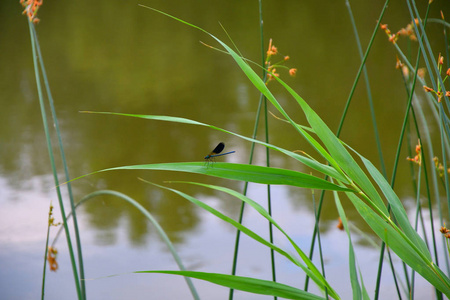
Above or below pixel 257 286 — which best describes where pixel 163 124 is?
above

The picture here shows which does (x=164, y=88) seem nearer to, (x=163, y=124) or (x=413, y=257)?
(x=163, y=124)

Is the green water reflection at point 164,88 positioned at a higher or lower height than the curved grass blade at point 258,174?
higher

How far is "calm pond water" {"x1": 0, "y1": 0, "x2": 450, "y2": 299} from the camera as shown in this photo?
3.48 feet

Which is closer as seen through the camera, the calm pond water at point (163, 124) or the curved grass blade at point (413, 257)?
the curved grass blade at point (413, 257)

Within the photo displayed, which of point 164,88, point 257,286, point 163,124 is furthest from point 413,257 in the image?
point 164,88

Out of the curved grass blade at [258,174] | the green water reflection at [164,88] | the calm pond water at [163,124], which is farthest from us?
the green water reflection at [164,88]

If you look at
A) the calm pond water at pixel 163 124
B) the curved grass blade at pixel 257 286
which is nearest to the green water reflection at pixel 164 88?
the calm pond water at pixel 163 124

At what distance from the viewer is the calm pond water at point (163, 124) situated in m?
1.06

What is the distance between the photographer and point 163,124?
163 cm

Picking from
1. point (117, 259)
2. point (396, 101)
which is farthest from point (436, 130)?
point (117, 259)

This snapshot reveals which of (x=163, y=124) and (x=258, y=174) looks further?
(x=163, y=124)

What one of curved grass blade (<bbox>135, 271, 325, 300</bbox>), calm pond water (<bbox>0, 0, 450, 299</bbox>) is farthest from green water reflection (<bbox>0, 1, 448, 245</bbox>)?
curved grass blade (<bbox>135, 271, 325, 300</bbox>)

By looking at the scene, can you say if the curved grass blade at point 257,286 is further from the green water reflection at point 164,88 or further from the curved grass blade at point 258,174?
the green water reflection at point 164,88

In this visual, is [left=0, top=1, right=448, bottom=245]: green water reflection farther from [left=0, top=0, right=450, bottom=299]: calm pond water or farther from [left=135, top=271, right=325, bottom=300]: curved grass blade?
[left=135, top=271, right=325, bottom=300]: curved grass blade
